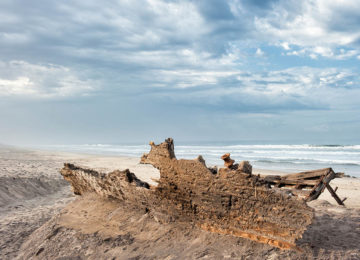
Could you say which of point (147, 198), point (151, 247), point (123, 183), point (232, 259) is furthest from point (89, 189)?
point (232, 259)

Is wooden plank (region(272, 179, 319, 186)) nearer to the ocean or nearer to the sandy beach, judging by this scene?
the sandy beach

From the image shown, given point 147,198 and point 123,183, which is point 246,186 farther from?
point 123,183

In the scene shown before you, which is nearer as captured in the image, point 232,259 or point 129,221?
point 232,259

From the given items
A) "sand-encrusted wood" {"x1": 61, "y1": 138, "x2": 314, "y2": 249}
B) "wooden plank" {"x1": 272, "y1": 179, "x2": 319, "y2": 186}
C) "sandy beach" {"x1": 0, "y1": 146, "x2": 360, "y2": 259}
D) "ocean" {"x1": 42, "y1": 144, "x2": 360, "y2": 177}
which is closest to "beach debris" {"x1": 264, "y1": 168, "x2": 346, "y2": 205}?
"wooden plank" {"x1": 272, "y1": 179, "x2": 319, "y2": 186}

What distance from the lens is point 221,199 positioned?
14.6 ft

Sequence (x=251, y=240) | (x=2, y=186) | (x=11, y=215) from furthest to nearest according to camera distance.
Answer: (x=2, y=186)
(x=11, y=215)
(x=251, y=240)

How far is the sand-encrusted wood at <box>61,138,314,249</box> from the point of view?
3.90 meters

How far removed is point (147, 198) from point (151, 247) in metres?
1.06

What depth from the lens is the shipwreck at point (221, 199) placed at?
12.8ft

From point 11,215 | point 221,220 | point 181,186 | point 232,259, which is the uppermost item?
point 181,186

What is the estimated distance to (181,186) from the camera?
489cm

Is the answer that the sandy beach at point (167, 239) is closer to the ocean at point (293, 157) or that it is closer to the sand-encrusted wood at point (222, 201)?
the sand-encrusted wood at point (222, 201)

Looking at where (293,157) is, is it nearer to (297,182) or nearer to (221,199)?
(297,182)

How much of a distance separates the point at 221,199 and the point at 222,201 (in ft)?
0.10
